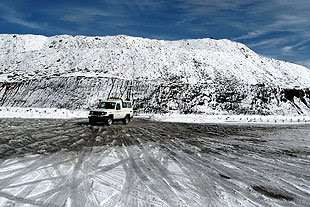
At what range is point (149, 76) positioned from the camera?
56000mm

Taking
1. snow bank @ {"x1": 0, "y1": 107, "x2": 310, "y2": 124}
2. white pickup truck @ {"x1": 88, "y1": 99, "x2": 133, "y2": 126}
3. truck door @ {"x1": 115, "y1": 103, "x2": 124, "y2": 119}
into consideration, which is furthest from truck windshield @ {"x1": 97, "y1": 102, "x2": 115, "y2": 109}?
snow bank @ {"x1": 0, "y1": 107, "x2": 310, "y2": 124}

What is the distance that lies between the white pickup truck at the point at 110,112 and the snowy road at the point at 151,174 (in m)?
8.81

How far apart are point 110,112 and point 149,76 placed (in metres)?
32.6

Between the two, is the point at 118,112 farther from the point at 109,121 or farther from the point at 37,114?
the point at 37,114

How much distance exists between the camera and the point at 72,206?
5887 millimetres

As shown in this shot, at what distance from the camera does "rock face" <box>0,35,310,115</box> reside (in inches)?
1812

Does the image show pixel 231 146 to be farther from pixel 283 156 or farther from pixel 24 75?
pixel 24 75

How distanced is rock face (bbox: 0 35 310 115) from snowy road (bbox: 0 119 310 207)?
31397 mm

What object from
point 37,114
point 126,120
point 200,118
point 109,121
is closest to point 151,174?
point 109,121

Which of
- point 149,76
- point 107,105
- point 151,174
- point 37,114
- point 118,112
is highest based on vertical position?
point 149,76

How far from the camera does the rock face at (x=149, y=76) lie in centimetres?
4603

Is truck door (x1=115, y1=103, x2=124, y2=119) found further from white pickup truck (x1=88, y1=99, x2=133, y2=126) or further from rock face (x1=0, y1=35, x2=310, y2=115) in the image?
rock face (x1=0, y1=35, x2=310, y2=115)

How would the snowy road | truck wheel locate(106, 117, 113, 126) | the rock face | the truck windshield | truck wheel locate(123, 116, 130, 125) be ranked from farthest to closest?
the rock face
truck wheel locate(123, 116, 130, 125)
the truck windshield
truck wheel locate(106, 117, 113, 126)
the snowy road

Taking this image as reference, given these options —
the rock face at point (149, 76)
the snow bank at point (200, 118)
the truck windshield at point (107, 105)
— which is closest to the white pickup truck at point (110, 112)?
the truck windshield at point (107, 105)
